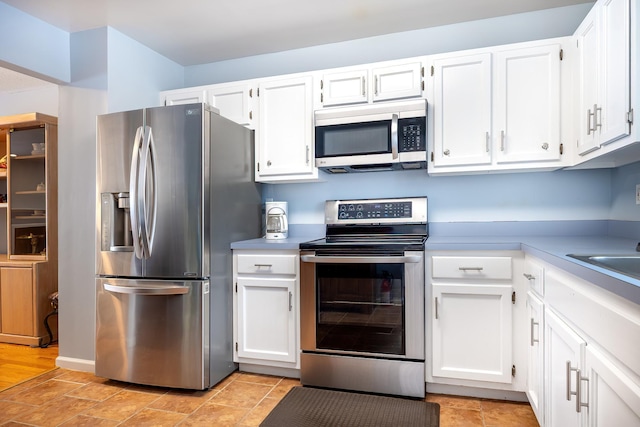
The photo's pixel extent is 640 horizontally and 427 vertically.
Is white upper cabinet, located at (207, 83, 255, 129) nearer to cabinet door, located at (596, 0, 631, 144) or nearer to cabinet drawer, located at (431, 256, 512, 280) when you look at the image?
cabinet drawer, located at (431, 256, 512, 280)

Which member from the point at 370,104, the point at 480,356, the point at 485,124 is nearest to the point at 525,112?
the point at 485,124

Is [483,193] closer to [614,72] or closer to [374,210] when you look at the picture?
[374,210]

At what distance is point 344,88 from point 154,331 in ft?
6.57

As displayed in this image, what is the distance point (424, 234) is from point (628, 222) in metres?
1.14

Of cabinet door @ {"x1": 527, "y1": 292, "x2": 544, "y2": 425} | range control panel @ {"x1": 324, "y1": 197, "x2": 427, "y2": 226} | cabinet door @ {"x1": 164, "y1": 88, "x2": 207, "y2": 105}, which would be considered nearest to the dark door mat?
cabinet door @ {"x1": 527, "y1": 292, "x2": 544, "y2": 425}

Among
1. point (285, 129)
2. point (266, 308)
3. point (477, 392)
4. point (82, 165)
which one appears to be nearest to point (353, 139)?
point (285, 129)

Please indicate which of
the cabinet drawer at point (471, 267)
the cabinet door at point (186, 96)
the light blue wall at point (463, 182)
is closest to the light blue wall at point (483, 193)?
the light blue wall at point (463, 182)

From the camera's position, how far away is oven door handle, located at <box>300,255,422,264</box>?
2205mm

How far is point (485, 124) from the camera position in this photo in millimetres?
2434

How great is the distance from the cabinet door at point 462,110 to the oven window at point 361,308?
842 mm

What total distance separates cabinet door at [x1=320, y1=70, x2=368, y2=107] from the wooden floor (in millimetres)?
2781

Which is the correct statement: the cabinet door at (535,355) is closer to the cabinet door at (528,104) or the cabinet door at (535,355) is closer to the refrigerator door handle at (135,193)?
the cabinet door at (528,104)

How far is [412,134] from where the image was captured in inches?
98.4

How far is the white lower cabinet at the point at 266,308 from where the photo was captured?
8.18 ft
